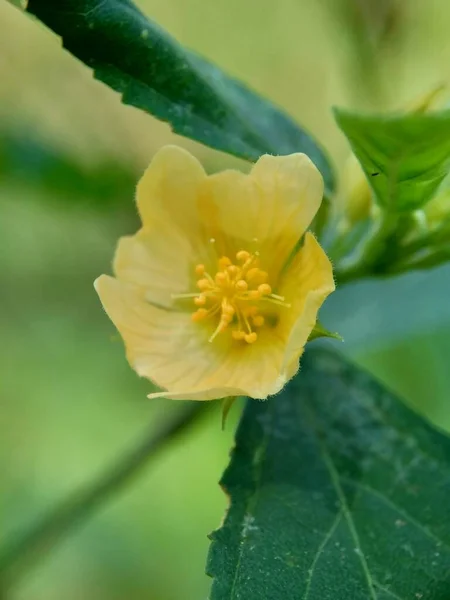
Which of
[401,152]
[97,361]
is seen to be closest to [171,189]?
[401,152]

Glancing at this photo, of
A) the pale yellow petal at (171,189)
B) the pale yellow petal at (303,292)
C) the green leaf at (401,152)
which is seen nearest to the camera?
the green leaf at (401,152)

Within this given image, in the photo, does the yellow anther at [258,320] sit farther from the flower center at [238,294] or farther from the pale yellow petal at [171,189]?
the pale yellow petal at [171,189]

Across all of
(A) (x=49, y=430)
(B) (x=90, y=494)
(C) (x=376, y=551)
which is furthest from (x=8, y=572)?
(A) (x=49, y=430)

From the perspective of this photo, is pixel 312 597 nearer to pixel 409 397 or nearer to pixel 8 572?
pixel 8 572

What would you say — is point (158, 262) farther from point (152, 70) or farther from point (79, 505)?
point (79, 505)

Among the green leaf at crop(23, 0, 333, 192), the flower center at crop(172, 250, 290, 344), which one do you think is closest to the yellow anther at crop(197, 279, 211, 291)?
the flower center at crop(172, 250, 290, 344)

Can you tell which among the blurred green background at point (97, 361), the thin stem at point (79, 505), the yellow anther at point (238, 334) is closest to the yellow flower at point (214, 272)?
the yellow anther at point (238, 334)

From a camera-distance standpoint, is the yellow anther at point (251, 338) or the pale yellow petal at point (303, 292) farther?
the yellow anther at point (251, 338)
